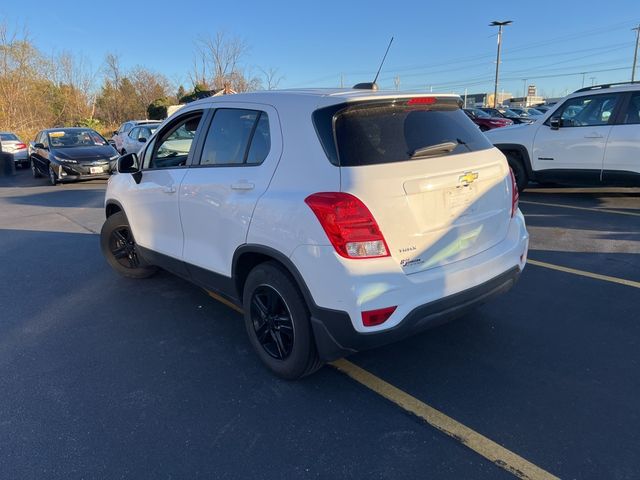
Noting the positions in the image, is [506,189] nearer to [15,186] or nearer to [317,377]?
[317,377]

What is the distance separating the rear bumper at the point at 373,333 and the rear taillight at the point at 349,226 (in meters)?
0.36

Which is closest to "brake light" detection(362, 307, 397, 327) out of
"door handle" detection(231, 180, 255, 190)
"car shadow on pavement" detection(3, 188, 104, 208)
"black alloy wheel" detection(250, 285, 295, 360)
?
"black alloy wheel" detection(250, 285, 295, 360)

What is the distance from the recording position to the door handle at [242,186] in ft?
9.95

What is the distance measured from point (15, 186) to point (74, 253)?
9.72m

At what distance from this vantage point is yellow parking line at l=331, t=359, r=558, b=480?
227cm

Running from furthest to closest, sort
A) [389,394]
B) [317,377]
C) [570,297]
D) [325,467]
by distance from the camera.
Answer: [570,297] < [317,377] < [389,394] < [325,467]

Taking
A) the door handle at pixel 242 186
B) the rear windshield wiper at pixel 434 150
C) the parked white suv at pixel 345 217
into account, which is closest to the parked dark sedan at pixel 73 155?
the parked white suv at pixel 345 217

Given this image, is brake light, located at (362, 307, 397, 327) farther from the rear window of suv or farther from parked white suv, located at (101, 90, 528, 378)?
the rear window of suv

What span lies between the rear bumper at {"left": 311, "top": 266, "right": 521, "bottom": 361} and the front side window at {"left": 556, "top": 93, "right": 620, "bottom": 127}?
6356mm

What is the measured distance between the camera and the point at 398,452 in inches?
95.2

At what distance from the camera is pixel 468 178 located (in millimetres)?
2908

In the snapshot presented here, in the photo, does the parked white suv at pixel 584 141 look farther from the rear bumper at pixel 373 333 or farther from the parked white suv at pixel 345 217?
the rear bumper at pixel 373 333

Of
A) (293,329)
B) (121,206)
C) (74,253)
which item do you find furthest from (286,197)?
(74,253)

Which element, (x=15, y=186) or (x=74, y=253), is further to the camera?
(x=15, y=186)
